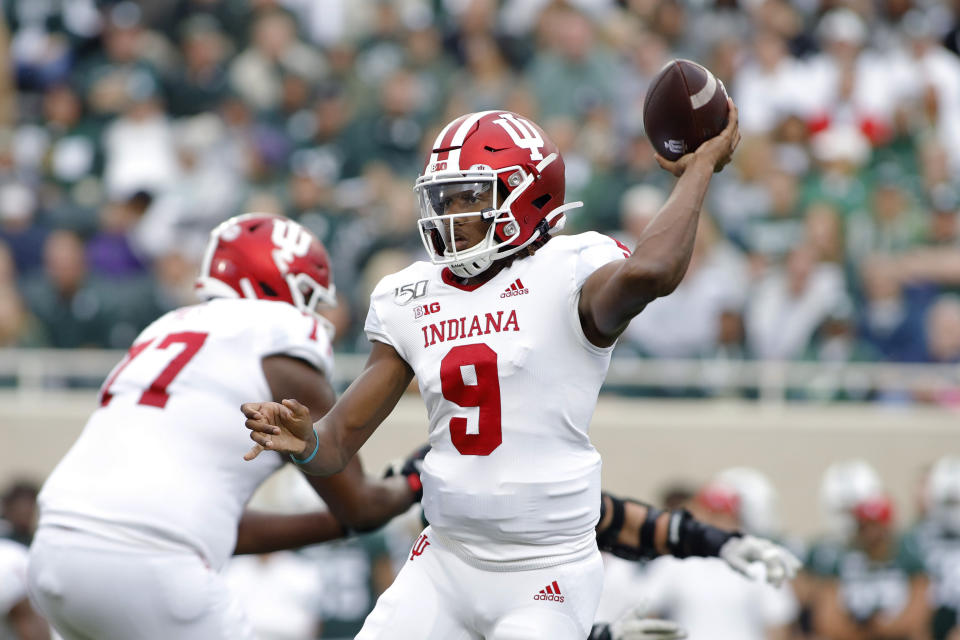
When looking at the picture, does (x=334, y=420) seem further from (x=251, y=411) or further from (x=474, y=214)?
(x=474, y=214)

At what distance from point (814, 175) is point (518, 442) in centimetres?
711

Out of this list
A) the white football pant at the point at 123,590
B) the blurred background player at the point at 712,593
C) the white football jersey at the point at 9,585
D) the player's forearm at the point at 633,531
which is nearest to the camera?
the white football pant at the point at 123,590

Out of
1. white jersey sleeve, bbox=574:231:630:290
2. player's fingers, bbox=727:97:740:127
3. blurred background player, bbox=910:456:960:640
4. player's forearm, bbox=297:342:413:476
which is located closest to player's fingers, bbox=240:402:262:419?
player's forearm, bbox=297:342:413:476

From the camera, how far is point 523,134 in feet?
14.3

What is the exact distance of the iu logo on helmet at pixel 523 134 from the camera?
4.31m

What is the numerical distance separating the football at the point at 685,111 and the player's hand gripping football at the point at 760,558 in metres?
1.38

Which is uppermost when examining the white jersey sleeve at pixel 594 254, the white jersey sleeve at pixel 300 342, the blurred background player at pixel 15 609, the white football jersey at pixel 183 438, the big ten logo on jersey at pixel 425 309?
the white jersey sleeve at pixel 594 254

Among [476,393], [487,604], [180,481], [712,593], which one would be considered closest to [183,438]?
[180,481]

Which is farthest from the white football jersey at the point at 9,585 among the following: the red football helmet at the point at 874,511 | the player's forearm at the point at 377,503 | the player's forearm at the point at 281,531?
the red football helmet at the point at 874,511

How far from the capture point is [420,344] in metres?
4.28

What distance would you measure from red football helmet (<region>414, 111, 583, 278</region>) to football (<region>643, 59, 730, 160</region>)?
361mm

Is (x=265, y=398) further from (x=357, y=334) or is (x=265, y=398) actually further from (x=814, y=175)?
(x=814, y=175)

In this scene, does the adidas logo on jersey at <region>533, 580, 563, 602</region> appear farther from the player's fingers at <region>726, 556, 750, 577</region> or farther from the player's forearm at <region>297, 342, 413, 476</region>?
the player's fingers at <region>726, 556, 750, 577</region>

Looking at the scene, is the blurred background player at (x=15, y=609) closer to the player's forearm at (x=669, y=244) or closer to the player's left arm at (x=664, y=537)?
the player's left arm at (x=664, y=537)
